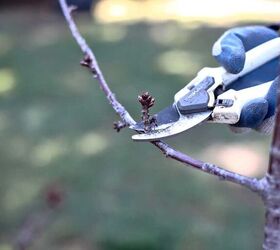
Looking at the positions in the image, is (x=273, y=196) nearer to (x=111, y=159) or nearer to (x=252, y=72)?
(x=252, y=72)

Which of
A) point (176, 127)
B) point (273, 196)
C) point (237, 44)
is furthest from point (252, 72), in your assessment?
point (273, 196)

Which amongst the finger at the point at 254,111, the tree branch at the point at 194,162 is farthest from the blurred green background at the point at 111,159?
the finger at the point at 254,111

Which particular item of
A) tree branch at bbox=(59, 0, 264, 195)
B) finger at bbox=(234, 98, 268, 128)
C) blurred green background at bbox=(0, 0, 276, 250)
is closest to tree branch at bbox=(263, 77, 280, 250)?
tree branch at bbox=(59, 0, 264, 195)

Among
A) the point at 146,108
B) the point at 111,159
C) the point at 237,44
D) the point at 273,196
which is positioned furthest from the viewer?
the point at 111,159

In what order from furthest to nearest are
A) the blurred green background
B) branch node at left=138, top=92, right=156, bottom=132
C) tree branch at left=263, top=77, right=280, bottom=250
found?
the blurred green background, branch node at left=138, top=92, right=156, bottom=132, tree branch at left=263, top=77, right=280, bottom=250

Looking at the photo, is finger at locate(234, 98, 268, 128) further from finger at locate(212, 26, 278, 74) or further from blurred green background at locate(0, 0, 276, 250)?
blurred green background at locate(0, 0, 276, 250)

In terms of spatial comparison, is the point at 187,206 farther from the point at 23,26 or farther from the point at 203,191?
the point at 23,26

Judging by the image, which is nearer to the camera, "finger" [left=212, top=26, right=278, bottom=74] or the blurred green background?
"finger" [left=212, top=26, right=278, bottom=74]
